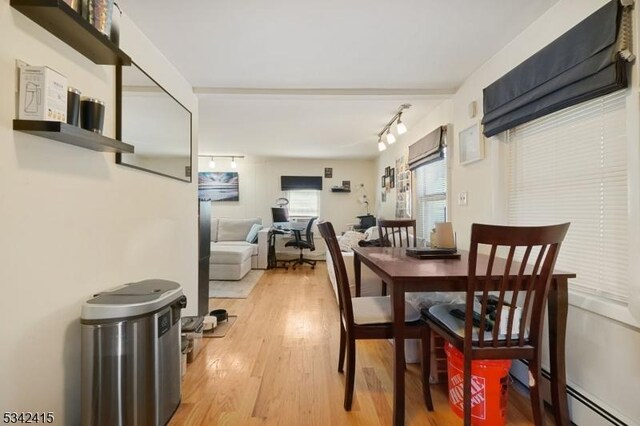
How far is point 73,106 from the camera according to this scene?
1205 millimetres

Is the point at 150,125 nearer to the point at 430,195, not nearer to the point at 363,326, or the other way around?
the point at 363,326

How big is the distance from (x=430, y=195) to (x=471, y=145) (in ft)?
3.71

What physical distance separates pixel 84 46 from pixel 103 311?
3.71ft

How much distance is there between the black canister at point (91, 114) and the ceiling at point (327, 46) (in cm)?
70

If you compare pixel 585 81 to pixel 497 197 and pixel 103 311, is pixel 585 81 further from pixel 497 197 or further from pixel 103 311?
pixel 103 311

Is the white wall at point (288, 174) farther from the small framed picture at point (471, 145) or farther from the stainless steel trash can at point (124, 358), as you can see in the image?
the stainless steel trash can at point (124, 358)

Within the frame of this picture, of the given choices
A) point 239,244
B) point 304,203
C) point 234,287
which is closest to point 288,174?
point 304,203

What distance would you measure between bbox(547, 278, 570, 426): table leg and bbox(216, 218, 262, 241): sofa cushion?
5.28 m

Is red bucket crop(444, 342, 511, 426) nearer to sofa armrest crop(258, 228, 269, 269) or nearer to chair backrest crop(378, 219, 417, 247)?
chair backrest crop(378, 219, 417, 247)

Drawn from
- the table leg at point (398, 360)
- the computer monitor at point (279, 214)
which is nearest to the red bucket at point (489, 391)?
the table leg at point (398, 360)

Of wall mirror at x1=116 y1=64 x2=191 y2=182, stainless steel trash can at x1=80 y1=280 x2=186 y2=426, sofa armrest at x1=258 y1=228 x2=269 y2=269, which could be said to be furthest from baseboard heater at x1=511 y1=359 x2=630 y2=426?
sofa armrest at x1=258 y1=228 x2=269 y2=269

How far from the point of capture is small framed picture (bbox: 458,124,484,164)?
91.7 inches

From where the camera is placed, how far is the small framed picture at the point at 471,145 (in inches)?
91.7

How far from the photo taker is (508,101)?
6.30 ft
